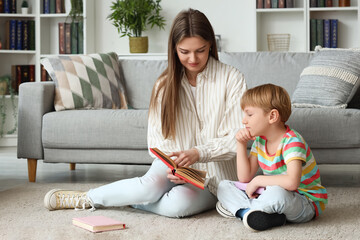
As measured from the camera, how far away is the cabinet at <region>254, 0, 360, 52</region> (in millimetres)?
4793

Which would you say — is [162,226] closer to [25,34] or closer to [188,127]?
[188,127]

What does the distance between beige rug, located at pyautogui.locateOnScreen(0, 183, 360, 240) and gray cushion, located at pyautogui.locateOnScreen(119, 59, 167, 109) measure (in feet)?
4.20

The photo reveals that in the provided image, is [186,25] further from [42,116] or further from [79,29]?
[79,29]

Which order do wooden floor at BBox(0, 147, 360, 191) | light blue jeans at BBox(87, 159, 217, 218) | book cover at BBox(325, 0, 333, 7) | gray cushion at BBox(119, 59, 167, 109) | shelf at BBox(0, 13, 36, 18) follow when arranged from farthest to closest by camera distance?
shelf at BBox(0, 13, 36, 18), book cover at BBox(325, 0, 333, 7), gray cushion at BBox(119, 59, 167, 109), wooden floor at BBox(0, 147, 360, 191), light blue jeans at BBox(87, 159, 217, 218)

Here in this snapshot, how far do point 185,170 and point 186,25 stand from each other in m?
0.55

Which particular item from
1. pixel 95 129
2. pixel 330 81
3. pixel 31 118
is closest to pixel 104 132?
pixel 95 129

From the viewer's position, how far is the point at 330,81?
3.17 meters

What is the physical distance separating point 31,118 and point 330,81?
1.66 metres

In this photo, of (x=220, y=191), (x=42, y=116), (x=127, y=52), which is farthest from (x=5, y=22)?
(x=220, y=191)

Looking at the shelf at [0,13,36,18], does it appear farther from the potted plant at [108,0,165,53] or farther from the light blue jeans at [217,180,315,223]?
the light blue jeans at [217,180,315,223]

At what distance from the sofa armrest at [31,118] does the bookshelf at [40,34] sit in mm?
1923

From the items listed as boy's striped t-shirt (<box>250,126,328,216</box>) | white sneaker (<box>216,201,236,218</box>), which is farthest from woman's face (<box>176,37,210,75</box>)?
white sneaker (<box>216,201,236,218</box>)

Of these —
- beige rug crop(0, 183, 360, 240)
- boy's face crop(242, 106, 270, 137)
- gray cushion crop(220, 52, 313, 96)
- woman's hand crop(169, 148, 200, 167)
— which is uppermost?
gray cushion crop(220, 52, 313, 96)

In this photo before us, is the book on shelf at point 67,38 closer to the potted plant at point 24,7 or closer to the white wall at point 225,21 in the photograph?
the potted plant at point 24,7
